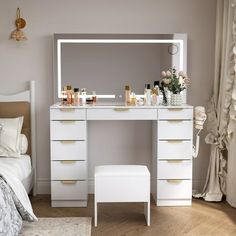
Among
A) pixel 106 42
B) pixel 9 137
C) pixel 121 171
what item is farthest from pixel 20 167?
pixel 106 42

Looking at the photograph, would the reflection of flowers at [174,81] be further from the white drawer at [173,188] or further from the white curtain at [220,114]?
the white drawer at [173,188]

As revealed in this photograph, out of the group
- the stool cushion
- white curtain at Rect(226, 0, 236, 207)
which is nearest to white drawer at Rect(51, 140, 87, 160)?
the stool cushion

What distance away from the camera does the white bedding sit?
3.68m

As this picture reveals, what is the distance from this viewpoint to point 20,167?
3.90 meters

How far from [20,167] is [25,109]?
0.72 m

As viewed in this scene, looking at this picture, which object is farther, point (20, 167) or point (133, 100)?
point (133, 100)

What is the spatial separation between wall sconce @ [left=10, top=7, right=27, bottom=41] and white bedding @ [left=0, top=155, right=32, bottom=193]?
1.21m

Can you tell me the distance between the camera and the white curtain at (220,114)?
4082 mm

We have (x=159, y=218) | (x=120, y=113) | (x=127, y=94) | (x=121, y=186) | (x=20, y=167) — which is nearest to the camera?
(x=121, y=186)

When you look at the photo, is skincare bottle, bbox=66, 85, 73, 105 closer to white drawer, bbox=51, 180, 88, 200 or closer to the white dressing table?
the white dressing table

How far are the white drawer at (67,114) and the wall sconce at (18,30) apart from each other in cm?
91

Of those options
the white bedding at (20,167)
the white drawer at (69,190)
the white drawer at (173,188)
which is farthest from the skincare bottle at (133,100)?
the white bedding at (20,167)

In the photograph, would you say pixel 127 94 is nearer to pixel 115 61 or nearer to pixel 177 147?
pixel 115 61

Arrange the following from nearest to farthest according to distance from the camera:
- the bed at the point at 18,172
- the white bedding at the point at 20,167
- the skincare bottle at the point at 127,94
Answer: the bed at the point at 18,172
the white bedding at the point at 20,167
the skincare bottle at the point at 127,94
